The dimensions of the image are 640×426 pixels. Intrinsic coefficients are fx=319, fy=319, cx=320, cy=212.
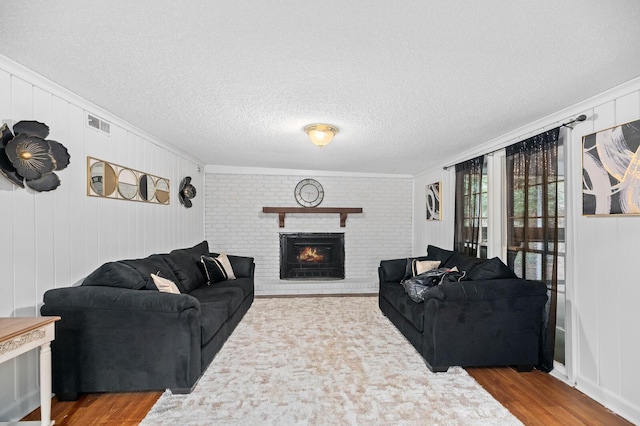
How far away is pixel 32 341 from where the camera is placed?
1.81 m

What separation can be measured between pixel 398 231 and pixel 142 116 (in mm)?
4860

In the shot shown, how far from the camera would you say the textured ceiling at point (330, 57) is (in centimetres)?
151

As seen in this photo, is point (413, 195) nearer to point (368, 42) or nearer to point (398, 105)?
point (398, 105)

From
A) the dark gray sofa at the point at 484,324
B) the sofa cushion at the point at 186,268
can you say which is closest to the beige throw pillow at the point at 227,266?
the sofa cushion at the point at 186,268

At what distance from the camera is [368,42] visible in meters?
1.75

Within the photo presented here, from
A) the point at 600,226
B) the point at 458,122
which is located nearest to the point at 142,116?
the point at 458,122

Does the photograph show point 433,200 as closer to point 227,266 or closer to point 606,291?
point 606,291

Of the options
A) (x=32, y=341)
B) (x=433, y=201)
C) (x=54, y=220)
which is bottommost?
(x=32, y=341)

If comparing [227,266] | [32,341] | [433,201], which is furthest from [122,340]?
[433,201]

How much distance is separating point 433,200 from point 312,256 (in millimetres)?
2451

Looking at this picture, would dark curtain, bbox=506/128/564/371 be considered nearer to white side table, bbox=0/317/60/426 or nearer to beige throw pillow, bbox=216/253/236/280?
beige throw pillow, bbox=216/253/236/280

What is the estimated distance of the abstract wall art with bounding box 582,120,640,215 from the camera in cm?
224

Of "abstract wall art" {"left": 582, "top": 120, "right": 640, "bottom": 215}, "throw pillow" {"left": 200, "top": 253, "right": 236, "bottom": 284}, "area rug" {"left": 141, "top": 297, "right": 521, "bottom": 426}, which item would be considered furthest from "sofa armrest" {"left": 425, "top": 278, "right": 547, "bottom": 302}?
"throw pillow" {"left": 200, "top": 253, "right": 236, "bottom": 284}

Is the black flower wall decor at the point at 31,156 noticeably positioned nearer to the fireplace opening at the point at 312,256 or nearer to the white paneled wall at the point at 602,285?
the fireplace opening at the point at 312,256
